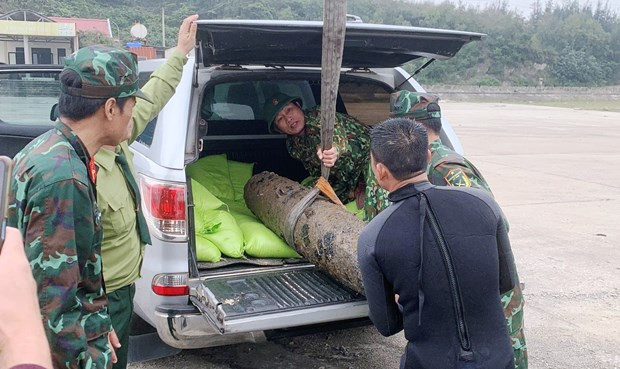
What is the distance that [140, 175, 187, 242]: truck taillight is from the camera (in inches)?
124

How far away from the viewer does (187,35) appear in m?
3.09

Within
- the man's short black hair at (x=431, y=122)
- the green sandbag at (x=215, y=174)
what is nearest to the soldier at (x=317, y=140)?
the green sandbag at (x=215, y=174)

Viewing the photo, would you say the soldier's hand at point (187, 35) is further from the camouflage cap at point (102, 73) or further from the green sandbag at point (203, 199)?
the green sandbag at point (203, 199)

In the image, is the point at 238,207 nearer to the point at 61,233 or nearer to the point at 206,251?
the point at 206,251

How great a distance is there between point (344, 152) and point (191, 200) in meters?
1.28

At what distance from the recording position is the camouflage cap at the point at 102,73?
209 cm

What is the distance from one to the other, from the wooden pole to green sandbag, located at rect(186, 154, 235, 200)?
1086 millimetres

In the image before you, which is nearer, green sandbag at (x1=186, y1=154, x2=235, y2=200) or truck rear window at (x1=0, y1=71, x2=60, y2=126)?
green sandbag at (x1=186, y1=154, x2=235, y2=200)

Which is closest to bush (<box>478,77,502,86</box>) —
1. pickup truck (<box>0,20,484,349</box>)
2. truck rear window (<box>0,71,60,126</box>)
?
truck rear window (<box>0,71,60,126</box>)

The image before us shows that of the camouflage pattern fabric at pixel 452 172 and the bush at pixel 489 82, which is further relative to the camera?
the bush at pixel 489 82

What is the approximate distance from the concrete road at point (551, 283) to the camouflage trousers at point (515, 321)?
4.21 ft

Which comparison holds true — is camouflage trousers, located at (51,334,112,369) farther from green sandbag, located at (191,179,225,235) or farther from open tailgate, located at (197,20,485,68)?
green sandbag, located at (191,179,225,235)

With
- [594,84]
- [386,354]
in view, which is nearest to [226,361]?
[386,354]

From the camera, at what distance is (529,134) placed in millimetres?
20312
